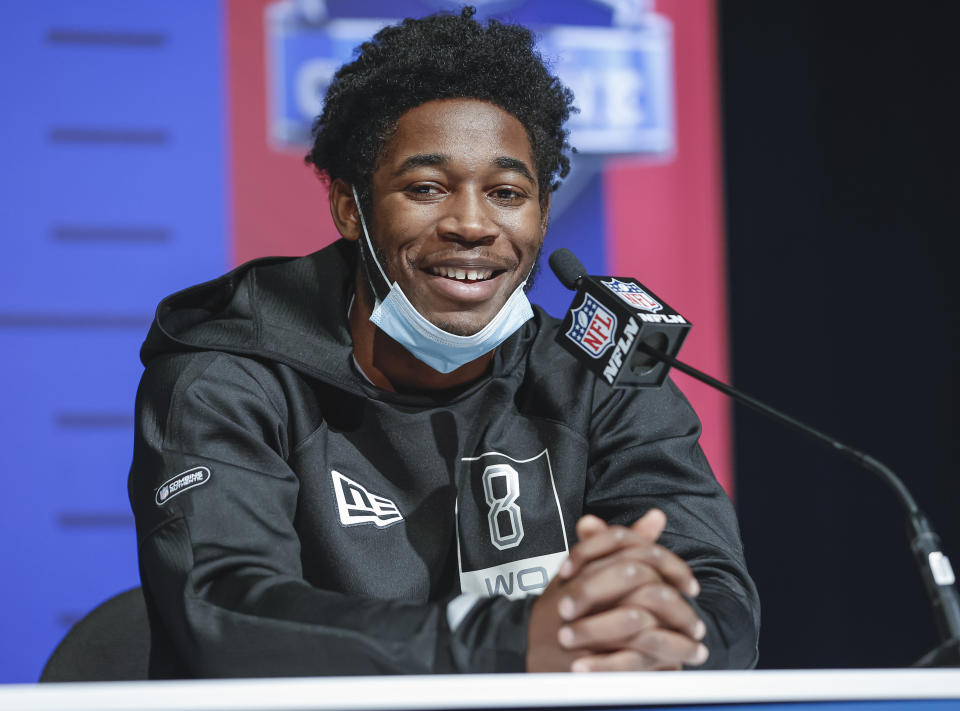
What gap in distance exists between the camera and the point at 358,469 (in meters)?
1.47

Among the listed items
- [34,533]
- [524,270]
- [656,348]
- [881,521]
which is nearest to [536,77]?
[524,270]

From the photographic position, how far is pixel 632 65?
2600mm

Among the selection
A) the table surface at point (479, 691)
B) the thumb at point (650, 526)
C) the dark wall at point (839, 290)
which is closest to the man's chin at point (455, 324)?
the thumb at point (650, 526)

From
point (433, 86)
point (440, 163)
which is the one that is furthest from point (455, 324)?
point (433, 86)

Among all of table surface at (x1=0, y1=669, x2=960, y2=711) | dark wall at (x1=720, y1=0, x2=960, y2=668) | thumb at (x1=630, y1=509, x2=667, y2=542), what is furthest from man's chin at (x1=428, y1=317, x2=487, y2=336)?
dark wall at (x1=720, y1=0, x2=960, y2=668)

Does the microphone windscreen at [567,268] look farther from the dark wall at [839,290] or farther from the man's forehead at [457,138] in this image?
the dark wall at [839,290]

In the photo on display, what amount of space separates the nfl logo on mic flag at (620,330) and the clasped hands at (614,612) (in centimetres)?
24

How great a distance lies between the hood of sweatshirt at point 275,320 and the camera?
1441 mm

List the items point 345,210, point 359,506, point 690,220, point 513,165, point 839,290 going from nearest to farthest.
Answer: point 359,506, point 513,165, point 345,210, point 690,220, point 839,290

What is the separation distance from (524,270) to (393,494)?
1.34ft

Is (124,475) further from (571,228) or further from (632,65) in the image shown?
(632,65)

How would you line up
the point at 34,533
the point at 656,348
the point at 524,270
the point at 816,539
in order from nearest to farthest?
the point at 656,348 → the point at 524,270 → the point at 34,533 → the point at 816,539

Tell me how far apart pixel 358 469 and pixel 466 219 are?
0.40m

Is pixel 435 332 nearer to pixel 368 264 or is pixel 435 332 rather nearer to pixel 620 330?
pixel 368 264
